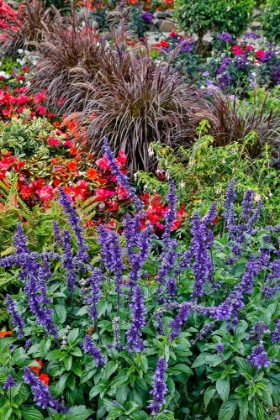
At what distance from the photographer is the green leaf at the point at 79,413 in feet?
7.43

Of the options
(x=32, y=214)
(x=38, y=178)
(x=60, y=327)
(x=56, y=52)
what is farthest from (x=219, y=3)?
(x=60, y=327)

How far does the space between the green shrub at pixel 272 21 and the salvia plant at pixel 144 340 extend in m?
5.04

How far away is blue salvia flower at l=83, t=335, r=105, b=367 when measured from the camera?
7.01 ft

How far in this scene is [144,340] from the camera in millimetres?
2396

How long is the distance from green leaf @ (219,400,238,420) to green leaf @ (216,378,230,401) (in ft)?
0.27

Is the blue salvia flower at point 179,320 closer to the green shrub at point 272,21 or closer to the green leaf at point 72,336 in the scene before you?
the green leaf at point 72,336

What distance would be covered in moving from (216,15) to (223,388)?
19.2 ft

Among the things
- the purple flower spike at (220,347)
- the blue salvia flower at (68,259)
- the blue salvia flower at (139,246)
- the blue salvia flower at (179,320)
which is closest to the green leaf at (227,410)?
the purple flower spike at (220,347)

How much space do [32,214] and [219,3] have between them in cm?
478

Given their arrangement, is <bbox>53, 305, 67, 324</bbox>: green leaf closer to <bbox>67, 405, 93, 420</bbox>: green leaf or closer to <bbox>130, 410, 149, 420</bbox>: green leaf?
<bbox>67, 405, 93, 420</bbox>: green leaf

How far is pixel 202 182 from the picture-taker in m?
4.00

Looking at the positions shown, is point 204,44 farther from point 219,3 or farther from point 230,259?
point 230,259

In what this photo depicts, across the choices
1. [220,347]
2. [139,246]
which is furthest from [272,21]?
[220,347]

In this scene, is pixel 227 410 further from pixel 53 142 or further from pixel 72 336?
pixel 53 142
